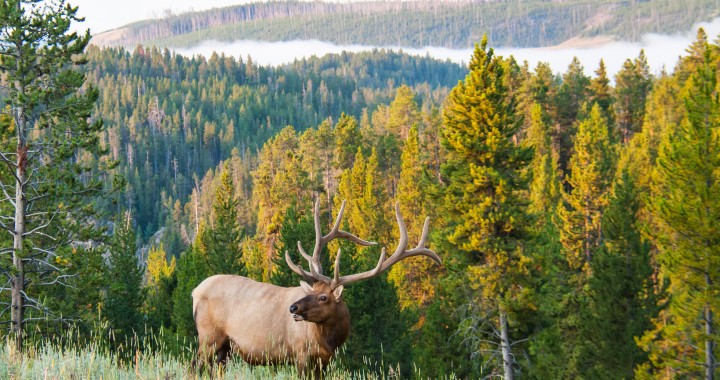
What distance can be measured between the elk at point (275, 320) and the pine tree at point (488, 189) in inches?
561

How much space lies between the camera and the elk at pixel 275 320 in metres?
8.66

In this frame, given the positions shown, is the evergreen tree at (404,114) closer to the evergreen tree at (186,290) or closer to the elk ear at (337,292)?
the evergreen tree at (186,290)

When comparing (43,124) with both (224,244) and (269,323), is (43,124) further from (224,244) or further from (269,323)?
(224,244)

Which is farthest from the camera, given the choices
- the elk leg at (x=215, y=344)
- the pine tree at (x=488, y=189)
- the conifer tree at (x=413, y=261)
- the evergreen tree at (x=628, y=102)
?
the evergreen tree at (x=628, y=102)

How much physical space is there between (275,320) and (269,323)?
92 millimetres

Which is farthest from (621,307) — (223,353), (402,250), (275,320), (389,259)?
(223,353)

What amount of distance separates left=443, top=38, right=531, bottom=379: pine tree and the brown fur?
1467 cm

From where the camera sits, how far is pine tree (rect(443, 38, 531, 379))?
2306 centimetres

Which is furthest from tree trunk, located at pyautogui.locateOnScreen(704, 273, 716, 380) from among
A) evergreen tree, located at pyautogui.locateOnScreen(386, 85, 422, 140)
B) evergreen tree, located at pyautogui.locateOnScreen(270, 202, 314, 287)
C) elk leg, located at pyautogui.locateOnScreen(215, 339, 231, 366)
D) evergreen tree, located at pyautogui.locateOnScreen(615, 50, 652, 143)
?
evergreen tree, located at pyautogui.locateOnScreen(386, 85, 422, 140)

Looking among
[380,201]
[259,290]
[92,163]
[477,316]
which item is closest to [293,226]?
[477,316]

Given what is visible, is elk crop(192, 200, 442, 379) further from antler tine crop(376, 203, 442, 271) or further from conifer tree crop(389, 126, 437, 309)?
conifer tree crop(389, 126, 437, 309)

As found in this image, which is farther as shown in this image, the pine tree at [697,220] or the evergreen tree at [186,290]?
the evergreen tree at [186,290]

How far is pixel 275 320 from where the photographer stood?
896cm

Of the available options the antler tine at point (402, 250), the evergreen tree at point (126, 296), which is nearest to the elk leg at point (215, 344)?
the antler tine at point (402, 250)
